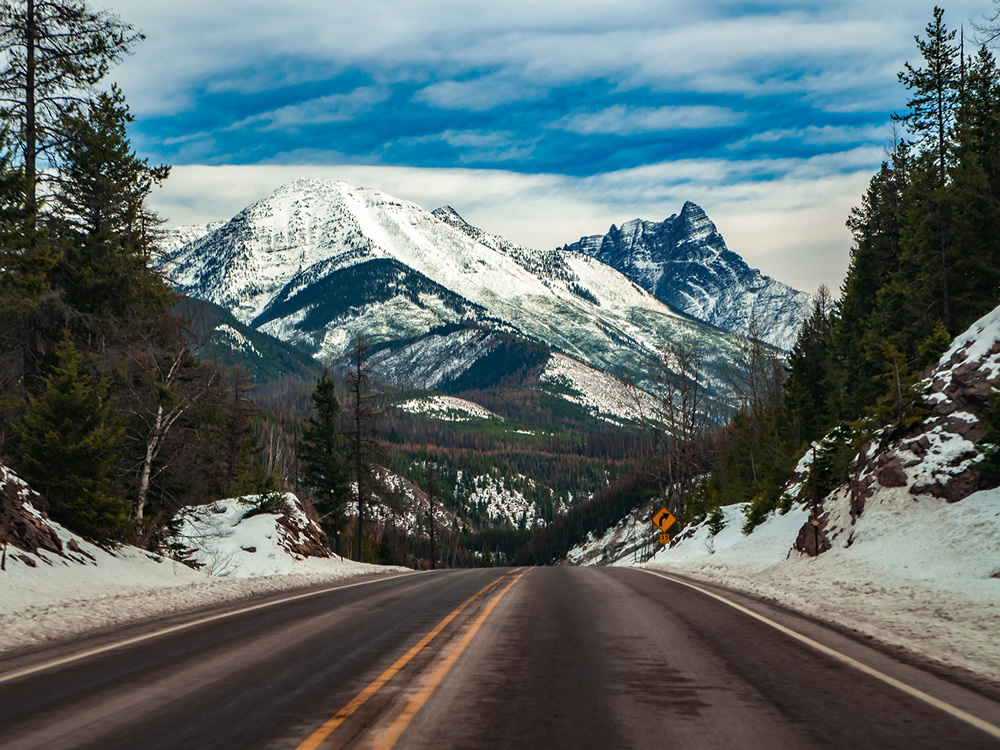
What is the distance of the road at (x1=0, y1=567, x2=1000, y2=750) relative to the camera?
5.62 m

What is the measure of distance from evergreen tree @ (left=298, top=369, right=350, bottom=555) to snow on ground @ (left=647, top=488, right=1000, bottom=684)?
30711mm

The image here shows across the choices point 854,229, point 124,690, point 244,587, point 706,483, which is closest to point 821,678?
point 124,690

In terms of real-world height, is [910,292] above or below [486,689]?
above

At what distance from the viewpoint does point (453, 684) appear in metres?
7.26

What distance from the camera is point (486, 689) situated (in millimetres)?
7055

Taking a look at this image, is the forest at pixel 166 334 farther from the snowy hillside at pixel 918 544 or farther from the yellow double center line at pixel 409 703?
the yellow double center line at pixel 409 703

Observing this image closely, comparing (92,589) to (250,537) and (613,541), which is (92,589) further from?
(613,541)

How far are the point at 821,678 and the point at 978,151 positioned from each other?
3654 centimetres

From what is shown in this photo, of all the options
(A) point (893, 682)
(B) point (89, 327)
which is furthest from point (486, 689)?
(B) point (89, 327)

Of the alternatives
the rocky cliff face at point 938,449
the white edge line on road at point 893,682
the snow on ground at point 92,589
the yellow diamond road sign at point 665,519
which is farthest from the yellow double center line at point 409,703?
the yellow diamond road sign at point 665,519

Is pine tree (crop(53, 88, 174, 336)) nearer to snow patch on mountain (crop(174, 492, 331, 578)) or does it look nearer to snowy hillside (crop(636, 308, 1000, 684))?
snow patch on mountain (crop(174, 492, 331, 578))

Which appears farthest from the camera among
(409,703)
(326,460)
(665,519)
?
(326,460)

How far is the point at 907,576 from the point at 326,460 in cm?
4156

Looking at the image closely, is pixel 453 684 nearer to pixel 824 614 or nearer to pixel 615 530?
pixel 824 614
